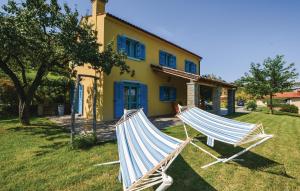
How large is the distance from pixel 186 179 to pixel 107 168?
1.77 m

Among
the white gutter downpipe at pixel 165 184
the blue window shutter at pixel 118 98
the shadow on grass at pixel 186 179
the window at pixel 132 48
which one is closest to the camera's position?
the white gutter downpipe at pixel 165 184

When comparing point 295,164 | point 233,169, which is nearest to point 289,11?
point 295,164

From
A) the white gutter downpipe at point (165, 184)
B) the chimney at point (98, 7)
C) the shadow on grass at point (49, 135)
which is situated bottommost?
the shadow on grass at point (49, 135)

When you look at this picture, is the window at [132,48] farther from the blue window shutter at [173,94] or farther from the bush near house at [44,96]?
the bush near house at [44,96]

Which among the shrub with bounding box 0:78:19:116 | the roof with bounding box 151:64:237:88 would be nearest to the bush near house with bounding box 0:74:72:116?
the shrub with bounding box 0:78:19:116

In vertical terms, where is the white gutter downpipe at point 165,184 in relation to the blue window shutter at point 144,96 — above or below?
below

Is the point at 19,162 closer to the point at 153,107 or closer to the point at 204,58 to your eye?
the point at 153,107

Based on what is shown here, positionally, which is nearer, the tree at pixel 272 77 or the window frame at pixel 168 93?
the window frame at pixel 168 93

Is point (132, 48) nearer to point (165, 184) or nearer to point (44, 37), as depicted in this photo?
point (44, 37)

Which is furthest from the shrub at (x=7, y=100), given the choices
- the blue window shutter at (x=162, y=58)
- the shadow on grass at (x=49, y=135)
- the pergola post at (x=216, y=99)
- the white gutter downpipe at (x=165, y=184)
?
the pergola post at (x=216, y=99)

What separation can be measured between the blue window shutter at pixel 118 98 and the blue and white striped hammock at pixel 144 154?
732 centimetres

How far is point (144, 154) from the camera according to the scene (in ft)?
9.86

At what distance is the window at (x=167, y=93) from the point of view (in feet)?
52.3

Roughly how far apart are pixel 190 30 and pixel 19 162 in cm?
1443
